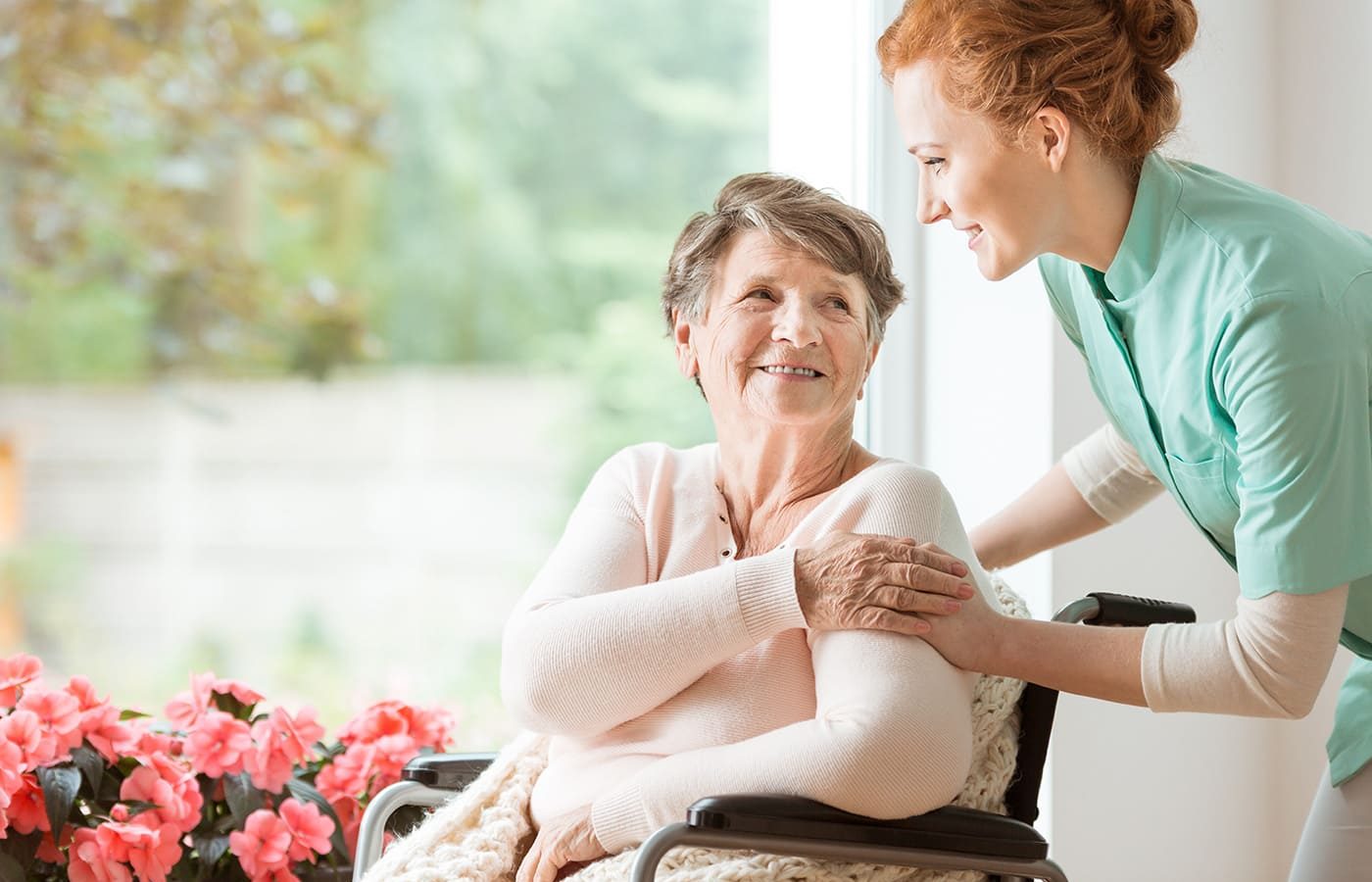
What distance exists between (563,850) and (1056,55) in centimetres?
105

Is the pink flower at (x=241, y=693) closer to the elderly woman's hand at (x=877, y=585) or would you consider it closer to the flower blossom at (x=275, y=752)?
the flower blossom at (x=275, y=752)

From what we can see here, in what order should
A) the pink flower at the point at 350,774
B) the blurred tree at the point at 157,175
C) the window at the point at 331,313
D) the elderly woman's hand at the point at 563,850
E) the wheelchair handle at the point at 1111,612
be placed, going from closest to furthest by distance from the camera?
the elderly woman's hand at the point at 563,850, the wheelchair handle at the point at 1111,612, the pink flower at the point at 350,774, the blurred tree at the point at 157,175, the window at the point at 331,313

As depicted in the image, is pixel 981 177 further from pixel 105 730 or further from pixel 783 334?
pixel 105 730

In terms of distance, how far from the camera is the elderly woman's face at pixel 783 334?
1.68 metres

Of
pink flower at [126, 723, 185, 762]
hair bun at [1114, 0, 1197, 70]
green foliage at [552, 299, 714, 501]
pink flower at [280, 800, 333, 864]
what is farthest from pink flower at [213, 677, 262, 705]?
green foliage at [552, 299, 714, 501]

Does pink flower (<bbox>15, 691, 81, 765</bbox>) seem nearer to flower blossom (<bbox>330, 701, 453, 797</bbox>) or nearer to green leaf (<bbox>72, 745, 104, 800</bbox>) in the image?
green leaf (<bbox>72, 745, 104, 800</bbox>)

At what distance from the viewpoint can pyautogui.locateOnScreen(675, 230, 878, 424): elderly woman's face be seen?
1680 millimetres

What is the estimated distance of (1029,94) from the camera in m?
1.53

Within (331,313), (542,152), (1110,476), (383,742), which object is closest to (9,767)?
(383,742)

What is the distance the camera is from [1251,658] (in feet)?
4.69

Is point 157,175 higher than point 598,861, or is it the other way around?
point 157,175

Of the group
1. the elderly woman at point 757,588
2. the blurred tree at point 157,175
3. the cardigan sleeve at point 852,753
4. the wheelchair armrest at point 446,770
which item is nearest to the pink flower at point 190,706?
the wheelchair armrest at point 446,770

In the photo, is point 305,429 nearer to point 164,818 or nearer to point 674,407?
point 674,407

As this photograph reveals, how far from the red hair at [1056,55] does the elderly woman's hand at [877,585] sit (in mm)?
489
